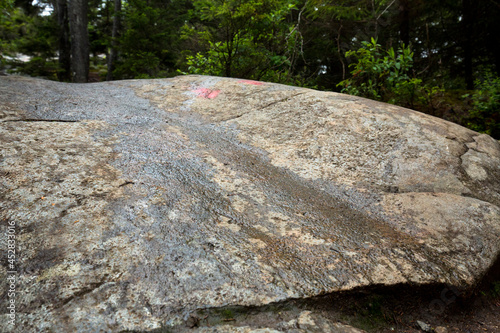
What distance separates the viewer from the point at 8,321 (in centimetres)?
109

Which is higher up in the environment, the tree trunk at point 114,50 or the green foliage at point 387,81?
the tree trunk at point 114,50

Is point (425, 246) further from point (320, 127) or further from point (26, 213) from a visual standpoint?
point (26, 213)

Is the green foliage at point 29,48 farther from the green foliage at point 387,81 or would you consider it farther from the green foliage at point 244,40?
the green foliage at point 387,81

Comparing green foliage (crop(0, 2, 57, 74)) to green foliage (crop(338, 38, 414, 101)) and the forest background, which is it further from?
green foliage (crop(338, 38, 414, 101))

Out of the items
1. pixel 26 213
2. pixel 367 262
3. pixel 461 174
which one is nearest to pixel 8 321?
pixel 26 213

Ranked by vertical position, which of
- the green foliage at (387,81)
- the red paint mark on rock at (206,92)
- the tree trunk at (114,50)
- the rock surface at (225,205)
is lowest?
the rock surface at (225,205)

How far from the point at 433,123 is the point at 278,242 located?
2.46 metres

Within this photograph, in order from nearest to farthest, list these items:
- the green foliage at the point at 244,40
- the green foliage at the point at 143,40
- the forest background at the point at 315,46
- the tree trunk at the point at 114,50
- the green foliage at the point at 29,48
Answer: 1. the forest background at the point at 315,46
2. the green foliage at the point at 244,40
3. the green foliage at the point at 143,40
4. the green foliage at the point at 29,48
5. the tree trunk at the point at 114,50

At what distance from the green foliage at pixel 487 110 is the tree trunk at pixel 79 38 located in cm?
929

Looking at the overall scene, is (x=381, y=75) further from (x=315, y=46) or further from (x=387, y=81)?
(x=315, y=46)

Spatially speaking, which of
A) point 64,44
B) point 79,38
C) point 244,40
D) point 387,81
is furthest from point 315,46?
point 64,44

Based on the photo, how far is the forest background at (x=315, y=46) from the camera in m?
4.81

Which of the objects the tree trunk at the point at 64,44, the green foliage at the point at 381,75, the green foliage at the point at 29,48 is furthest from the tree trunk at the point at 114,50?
the green foliage at the point at 381,75

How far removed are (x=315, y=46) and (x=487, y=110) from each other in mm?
5185
